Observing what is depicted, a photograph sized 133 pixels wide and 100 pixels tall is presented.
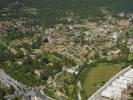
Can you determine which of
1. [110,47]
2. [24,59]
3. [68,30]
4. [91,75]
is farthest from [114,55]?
[68,30]

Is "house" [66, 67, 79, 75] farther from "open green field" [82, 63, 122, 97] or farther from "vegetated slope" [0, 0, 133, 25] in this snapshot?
"vegetated slope" [0, 0, 133, 25]

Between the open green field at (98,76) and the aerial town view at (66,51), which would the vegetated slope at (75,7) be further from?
the open green field at (98,76)

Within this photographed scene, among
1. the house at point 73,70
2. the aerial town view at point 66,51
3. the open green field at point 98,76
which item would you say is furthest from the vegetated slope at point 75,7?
the house at point 73,70

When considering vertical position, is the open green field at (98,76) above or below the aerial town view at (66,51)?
below

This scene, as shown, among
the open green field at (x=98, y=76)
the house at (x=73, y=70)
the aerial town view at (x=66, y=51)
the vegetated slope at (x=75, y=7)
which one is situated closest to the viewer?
the aerial town view at (x=66, y=51)

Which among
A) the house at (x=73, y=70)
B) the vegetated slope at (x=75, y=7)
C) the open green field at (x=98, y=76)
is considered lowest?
the open green field at (x=98, y=76)

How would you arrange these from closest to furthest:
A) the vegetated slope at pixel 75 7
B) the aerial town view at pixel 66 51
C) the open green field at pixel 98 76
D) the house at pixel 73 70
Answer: the aerial town view at pixel 66 51 → the open green field at pixel 98 76 → the house at pixel 73 70 → the vegetated slope at pixel 75 7

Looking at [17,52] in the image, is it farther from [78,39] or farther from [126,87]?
[126,87]

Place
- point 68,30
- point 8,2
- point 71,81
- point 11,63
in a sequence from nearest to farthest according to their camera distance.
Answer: point 71,81 < point 11,63 < point 68,30 < point 8,2

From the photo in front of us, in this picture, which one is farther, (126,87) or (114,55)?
(114,55)
